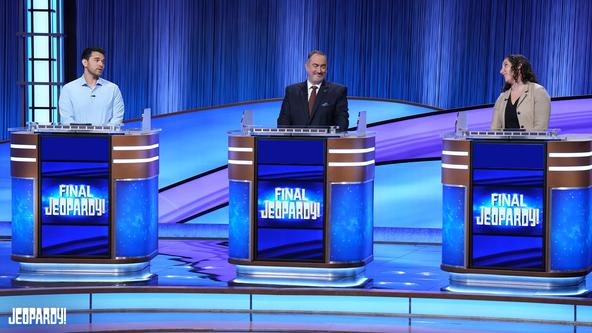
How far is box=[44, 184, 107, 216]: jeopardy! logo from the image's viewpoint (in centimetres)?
747

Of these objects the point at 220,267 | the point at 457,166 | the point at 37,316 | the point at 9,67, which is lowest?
the point at 37,316

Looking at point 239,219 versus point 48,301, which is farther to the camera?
point 239,219

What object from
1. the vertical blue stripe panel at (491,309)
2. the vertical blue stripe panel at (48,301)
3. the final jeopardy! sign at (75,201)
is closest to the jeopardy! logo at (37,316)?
the vertical blue stripe panel at (48,301)

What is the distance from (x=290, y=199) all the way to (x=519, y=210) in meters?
1.50

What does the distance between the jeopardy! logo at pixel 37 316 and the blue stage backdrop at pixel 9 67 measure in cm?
377

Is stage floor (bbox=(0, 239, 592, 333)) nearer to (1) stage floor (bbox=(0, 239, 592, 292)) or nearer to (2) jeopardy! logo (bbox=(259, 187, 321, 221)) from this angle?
(1) stage floor (bbox=(0, 239, 592, 292))

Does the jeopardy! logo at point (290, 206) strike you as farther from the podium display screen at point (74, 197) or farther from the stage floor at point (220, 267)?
the podium display screen at point (74, 197)

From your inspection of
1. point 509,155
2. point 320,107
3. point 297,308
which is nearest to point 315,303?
point 297,308

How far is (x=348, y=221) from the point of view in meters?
7.30

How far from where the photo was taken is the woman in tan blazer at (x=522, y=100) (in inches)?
276

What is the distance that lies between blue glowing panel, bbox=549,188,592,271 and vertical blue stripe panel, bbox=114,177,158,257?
2.73 m

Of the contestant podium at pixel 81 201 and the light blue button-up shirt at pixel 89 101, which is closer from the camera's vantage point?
the contestant podium at pixel 81 201

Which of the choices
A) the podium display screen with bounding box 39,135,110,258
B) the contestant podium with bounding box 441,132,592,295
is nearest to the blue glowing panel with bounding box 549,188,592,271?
the contestant podium with bounding box 441,132,592,295

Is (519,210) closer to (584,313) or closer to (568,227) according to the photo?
(568,227)
